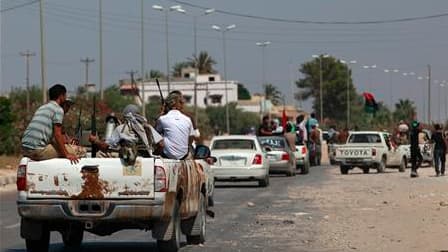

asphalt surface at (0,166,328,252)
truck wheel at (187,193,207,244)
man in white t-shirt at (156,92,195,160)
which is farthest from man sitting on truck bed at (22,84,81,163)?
truck wheel at (187,193,207,244)

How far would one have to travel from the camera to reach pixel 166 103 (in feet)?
48.4

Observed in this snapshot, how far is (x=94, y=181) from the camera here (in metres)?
12.2

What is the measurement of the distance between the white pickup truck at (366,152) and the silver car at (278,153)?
3.11 metres

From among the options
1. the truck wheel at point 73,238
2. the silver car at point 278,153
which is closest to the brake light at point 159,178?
the truck wheel at point 73,238

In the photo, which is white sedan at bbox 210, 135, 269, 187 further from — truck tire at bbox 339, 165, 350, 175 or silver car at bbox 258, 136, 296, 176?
truck tire at bbox 339, 165, 350, 175

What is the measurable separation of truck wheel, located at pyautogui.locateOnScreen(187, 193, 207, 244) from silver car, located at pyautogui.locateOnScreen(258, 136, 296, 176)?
68.9 feet

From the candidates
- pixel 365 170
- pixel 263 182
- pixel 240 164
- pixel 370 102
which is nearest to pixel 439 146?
pixel 365 170

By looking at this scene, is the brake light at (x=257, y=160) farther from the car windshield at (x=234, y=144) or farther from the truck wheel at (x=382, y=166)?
the truck wheel at (x=382, y=166)

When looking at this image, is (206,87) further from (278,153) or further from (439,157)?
(439,157)

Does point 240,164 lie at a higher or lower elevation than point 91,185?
lower

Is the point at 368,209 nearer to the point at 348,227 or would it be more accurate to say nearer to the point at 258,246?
the point at 348,227

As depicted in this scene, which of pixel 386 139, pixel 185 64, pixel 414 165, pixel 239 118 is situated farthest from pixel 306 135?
pixel 185 64

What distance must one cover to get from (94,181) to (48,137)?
0.97 metres

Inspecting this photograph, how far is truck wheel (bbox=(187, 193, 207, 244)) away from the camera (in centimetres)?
1448
